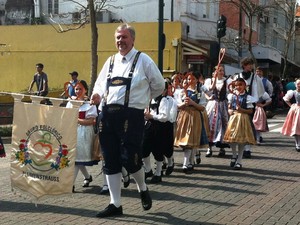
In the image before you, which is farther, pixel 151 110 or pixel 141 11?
pixel 141 11

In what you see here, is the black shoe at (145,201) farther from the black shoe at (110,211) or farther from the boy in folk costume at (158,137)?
the boy in folk costume at (158,137)

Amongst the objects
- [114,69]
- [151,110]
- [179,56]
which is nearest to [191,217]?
[114,69]

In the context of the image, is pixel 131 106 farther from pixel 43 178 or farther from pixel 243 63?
pixel 243 63

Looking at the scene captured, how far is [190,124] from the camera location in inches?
386

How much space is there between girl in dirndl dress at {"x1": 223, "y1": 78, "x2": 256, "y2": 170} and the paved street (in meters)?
0.43

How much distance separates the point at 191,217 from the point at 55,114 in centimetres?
196

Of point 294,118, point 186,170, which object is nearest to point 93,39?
point 294,118

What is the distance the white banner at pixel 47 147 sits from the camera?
664 centimetres

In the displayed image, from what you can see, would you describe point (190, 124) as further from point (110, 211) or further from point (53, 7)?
point (53, 7)


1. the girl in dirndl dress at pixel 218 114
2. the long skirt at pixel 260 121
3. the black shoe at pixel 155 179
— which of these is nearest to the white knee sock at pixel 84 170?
the black shoe at pixel 155 179

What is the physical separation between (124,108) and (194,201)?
1.84m

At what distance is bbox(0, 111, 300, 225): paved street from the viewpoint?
21.6 ft

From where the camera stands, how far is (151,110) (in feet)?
29.0

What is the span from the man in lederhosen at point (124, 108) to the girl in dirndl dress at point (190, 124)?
3068mm
